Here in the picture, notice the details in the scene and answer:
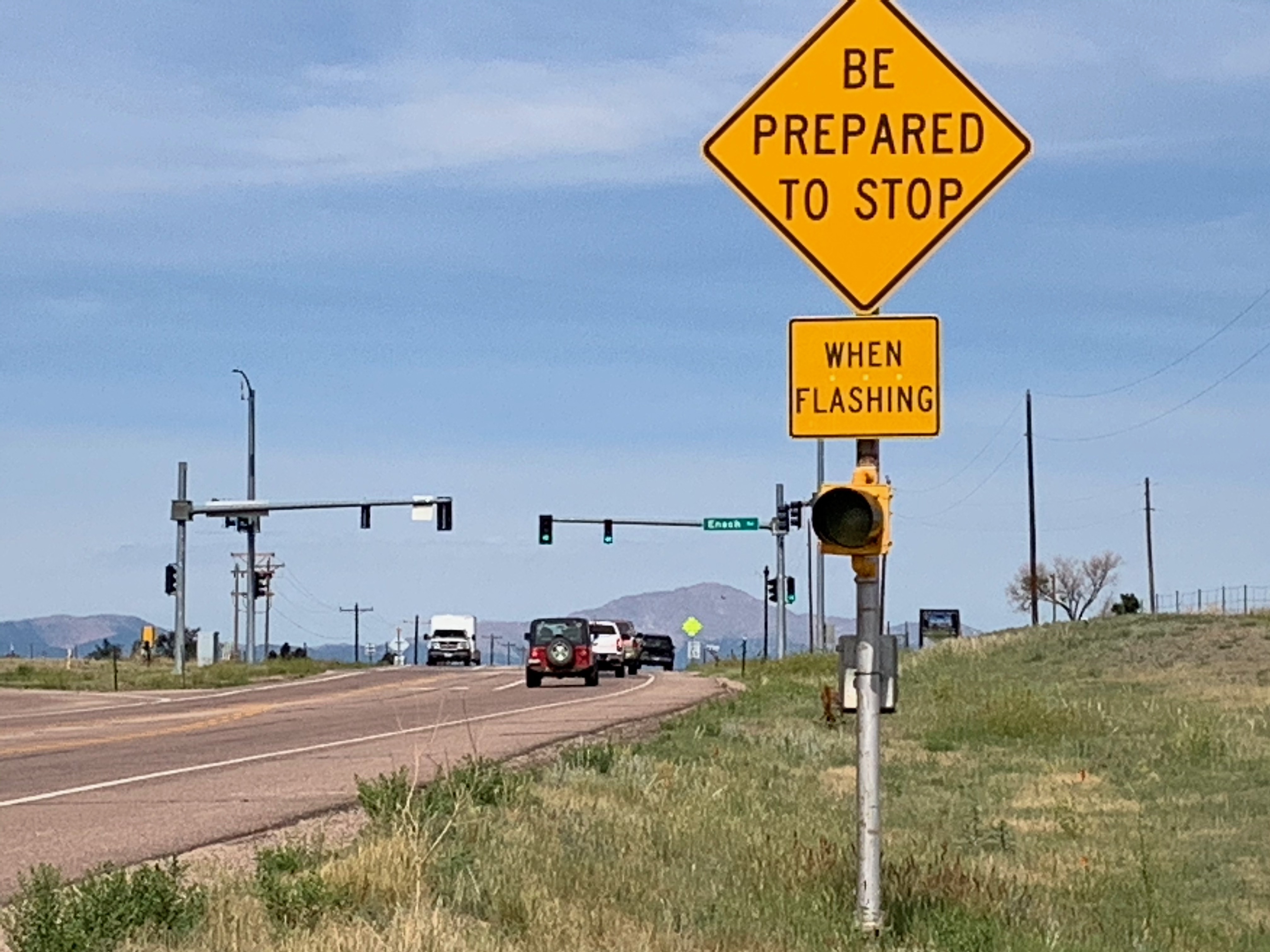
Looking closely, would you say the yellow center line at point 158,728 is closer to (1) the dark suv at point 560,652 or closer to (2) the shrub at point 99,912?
(1) the dark suv at point 560,652

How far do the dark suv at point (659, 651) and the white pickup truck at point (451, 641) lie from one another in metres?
8.06

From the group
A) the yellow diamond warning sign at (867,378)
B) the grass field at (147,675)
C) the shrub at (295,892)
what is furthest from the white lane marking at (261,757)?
the grass field at (147,675)

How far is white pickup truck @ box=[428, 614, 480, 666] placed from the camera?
90.8 metres

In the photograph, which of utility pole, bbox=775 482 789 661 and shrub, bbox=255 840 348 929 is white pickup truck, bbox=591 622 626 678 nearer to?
utility pole, bbox=775 482 789 661

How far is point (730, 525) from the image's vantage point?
6806 cm

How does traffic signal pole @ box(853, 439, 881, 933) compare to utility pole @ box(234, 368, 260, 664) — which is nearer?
traffic signal pole @ box(853, 439, 881, 933)

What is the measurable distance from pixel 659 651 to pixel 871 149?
8129 cm

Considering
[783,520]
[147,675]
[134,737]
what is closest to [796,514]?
[783,520]

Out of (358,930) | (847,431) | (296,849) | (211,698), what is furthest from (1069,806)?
(211,698)

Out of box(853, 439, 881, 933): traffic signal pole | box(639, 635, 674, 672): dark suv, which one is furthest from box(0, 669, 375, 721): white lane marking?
box(639, 635, 674, 672): dark suv

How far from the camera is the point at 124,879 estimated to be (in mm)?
8680

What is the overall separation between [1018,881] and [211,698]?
33099 mm

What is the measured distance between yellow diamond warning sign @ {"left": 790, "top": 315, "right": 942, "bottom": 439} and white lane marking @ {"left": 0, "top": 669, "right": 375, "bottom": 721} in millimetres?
25645

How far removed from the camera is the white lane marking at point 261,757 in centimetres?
1672
